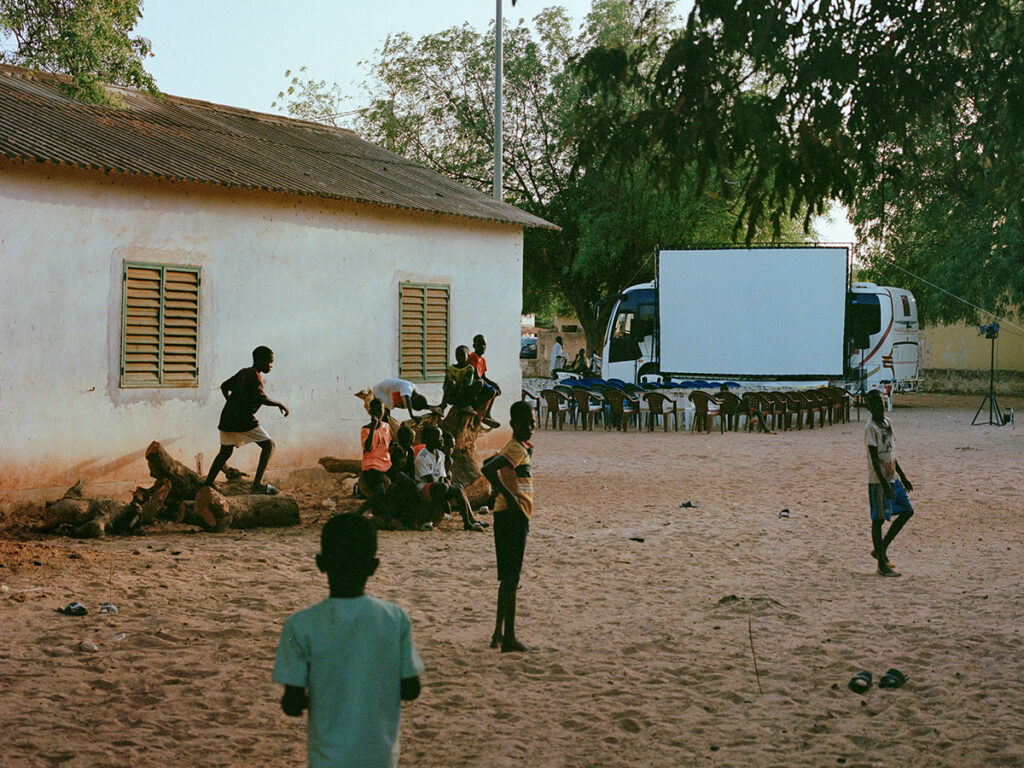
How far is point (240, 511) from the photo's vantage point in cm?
1144

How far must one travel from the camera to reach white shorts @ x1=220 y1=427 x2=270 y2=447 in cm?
1216

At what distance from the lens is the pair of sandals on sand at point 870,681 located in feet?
20.6

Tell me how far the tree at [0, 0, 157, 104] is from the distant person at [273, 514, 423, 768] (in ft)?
29.0

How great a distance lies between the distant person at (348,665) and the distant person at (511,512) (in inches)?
128

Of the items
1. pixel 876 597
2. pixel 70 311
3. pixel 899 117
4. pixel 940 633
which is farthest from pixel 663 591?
pixel 70 311

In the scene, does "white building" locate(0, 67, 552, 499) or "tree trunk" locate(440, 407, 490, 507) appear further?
"tree trunk" locate(440, 407, 490, 507)

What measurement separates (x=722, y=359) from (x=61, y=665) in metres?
22.5

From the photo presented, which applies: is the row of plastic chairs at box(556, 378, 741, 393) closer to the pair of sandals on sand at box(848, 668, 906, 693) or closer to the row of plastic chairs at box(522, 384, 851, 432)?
the row of plastic chairs at box(522, 384, 851, 432)

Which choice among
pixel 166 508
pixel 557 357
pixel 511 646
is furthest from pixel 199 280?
pixel 557 357

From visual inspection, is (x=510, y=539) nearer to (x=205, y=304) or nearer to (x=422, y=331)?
(x=205, y=304)

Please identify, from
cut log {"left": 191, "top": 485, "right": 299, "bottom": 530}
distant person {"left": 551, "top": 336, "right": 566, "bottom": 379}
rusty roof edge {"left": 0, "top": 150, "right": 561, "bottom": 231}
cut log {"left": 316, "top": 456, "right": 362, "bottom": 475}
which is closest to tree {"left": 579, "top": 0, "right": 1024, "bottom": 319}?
cut log {"left": 191, "top": 485, "right": 299, "bottom": 530}

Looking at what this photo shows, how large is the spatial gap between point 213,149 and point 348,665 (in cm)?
1230

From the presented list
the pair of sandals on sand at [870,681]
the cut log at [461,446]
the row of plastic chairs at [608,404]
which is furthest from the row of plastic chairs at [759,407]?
the pair of sandals on sand at [870,681]

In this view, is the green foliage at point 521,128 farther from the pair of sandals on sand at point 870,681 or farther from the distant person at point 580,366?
the pair of sandals on sand at point 870,681
